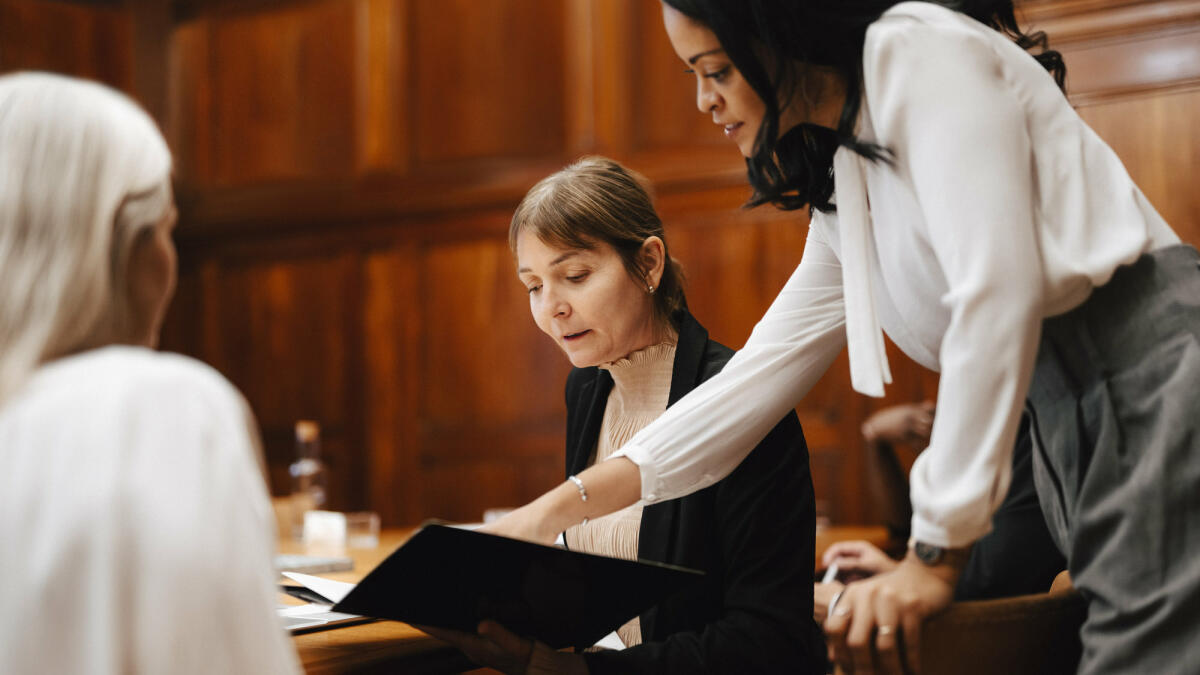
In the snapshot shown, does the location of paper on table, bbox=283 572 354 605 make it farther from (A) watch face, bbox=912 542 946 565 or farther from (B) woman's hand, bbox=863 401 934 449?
(B) woman's hand, bbox=863 401 934 449

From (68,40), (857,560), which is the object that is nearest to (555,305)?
(857,560)

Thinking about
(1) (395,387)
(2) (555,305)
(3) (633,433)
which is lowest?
(1) (395,387)

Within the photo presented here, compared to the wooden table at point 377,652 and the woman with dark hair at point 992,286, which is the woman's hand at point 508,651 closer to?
the wooden table at point 377,652

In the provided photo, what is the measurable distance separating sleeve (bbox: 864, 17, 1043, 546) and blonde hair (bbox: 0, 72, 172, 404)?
0.73 meters

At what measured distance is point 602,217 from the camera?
1.81m

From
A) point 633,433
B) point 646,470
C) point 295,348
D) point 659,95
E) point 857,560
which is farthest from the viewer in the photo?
point 295,348

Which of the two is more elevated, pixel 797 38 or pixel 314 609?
pixel 797 38

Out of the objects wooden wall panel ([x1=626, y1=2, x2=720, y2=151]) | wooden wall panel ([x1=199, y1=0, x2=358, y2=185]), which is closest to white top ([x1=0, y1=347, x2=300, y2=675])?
wooden wall panel ([x1=626, y1=2, x2=720, y2=151])

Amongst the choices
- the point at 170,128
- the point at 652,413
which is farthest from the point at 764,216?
the point at 170,128

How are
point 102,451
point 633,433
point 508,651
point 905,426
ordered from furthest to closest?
point 905,426 → point 633,433 → point 508,651 → point 102,451

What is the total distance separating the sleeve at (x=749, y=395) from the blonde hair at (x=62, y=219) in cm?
76

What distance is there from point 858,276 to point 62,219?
81cm

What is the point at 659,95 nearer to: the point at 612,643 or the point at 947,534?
the point at 612,643

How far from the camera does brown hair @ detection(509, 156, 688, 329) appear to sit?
5.90 feet
